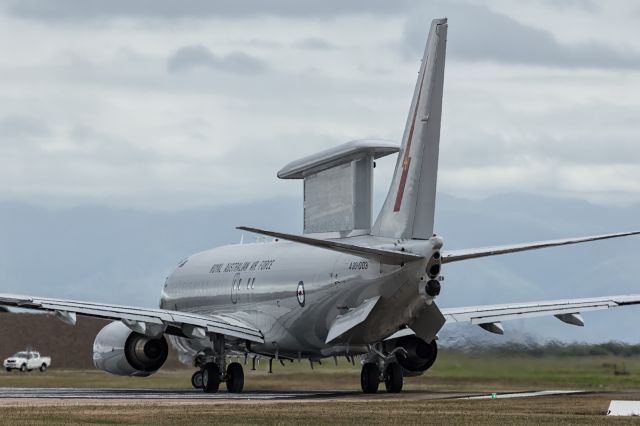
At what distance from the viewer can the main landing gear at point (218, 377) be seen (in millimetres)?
49812

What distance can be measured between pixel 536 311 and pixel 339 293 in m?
7.48

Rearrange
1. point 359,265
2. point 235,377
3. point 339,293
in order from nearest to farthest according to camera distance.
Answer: point 359,265 → point 339,293 → point 235,377

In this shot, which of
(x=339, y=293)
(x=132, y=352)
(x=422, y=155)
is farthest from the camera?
(x=132, y=352)

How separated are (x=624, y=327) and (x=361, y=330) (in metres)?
13.4

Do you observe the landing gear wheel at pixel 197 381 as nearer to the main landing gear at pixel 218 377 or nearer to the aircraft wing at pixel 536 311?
the main landing gear at pixel 218 377

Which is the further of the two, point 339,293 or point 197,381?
point 197,381

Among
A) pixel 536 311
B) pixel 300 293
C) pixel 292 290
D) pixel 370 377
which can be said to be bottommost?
pixel 370 377

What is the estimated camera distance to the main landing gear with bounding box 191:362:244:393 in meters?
49.8

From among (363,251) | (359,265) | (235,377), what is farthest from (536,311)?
(363,251)

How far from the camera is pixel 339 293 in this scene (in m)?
46.2

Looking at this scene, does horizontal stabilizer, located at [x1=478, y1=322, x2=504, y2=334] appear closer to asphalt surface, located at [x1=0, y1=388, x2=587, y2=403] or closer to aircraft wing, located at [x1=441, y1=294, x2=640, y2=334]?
aircraft wing, located at [x1=441, y1=294, x2=640, y2=334]

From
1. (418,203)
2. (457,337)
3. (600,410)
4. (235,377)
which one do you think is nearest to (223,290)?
(235,377)

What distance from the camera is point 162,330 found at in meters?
48.4

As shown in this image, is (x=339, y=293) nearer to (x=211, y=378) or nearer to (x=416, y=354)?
(x=416, y=354)
